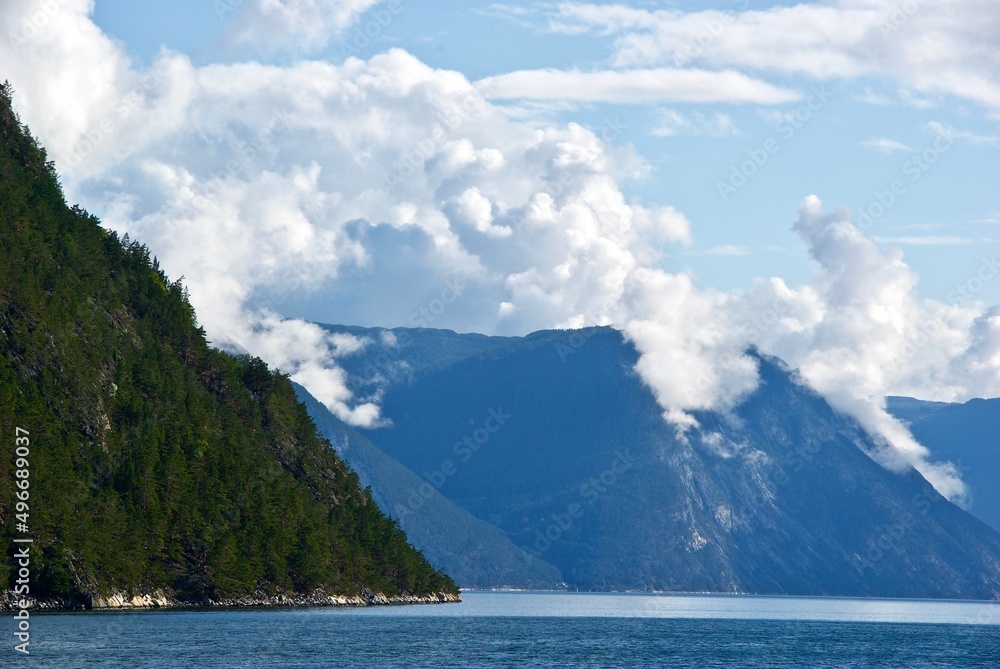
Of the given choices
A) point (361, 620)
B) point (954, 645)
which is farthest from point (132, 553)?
point (954, 645)

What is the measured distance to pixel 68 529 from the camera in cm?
16200

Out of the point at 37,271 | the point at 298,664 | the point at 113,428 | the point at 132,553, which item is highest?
the point at 37,271

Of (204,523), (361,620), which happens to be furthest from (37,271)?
(361,620)

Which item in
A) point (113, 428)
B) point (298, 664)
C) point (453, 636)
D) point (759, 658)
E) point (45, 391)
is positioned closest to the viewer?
point (298, 664)

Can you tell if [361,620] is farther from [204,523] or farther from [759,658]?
[759,658]

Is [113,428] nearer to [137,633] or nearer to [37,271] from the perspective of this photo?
[37,271]

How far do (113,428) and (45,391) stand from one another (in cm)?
1415

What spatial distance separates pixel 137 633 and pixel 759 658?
209 feet

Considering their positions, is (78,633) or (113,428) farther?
(113,428)

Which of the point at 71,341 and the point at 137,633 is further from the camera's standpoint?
the point at 71,341

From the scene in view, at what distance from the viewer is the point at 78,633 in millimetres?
130375

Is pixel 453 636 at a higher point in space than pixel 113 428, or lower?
lower

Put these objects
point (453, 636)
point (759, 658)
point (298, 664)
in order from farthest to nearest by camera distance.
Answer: point (453, 636)
point (759, 658)
point (298, 664)

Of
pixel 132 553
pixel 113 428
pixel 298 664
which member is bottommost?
pixel 298 664
